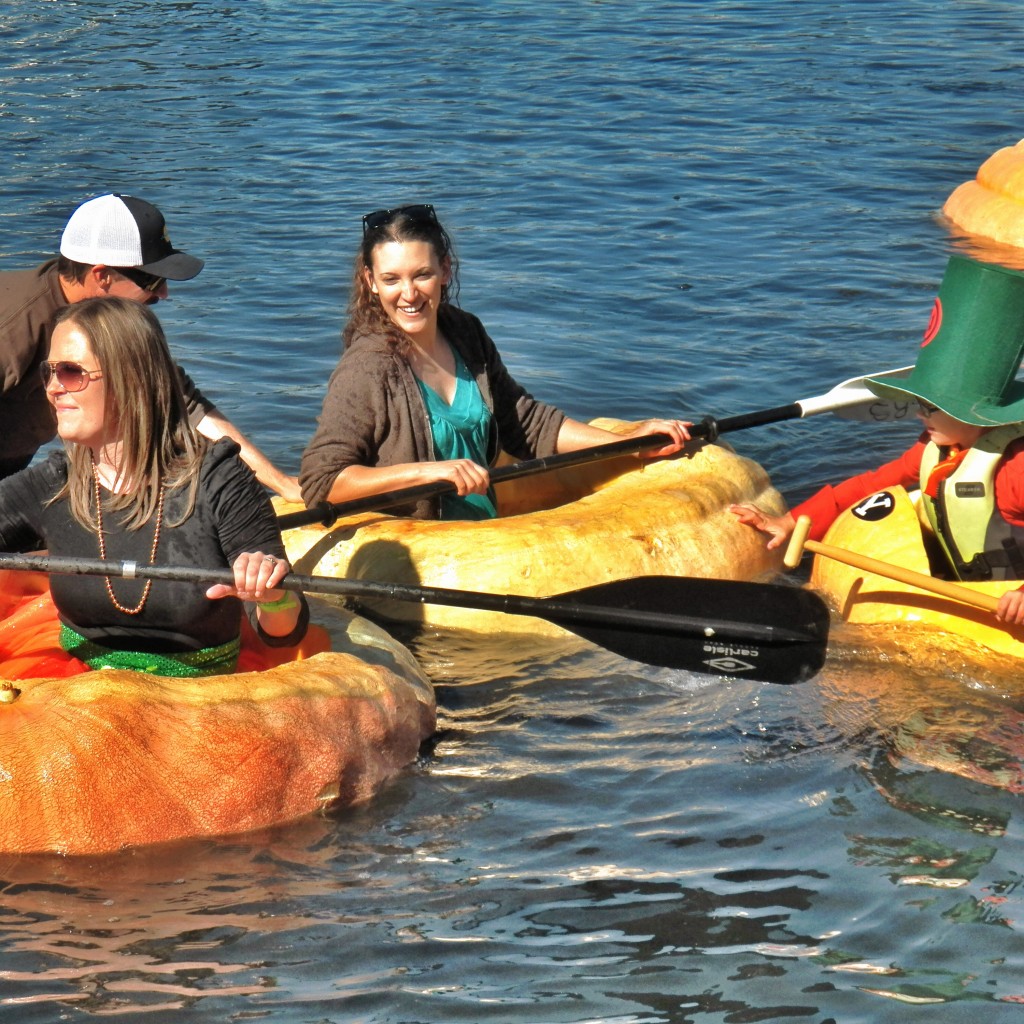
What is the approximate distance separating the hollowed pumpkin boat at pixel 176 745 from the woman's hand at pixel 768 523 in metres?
1.33

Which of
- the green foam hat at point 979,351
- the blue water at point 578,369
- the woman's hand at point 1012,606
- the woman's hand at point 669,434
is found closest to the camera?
the blue water at point 578,369

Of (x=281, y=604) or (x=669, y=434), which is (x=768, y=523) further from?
(x=281, y=604)

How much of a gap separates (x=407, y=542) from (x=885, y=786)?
1.66 m

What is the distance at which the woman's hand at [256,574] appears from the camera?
360cm

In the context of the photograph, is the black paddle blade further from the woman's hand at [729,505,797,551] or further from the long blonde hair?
the long blonde hair

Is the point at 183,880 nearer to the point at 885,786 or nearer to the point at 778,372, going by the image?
the point at 885,786

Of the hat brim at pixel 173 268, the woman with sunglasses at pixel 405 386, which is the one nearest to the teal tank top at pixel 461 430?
the woman with sunglasses at pixel 405 386

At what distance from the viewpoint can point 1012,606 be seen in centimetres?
448

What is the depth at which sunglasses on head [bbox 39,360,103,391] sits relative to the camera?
139 inches

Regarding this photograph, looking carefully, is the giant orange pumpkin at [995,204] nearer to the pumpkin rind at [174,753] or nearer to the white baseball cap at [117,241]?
the white baseball cap at [117,241]

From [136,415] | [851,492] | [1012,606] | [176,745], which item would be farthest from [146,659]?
[851,492]

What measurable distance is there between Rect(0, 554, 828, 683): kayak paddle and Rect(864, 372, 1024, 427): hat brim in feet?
2.38

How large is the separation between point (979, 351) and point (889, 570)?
26.9 inches

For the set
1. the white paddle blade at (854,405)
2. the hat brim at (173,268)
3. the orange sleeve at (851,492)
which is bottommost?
the orange sleeve at (851,492)
